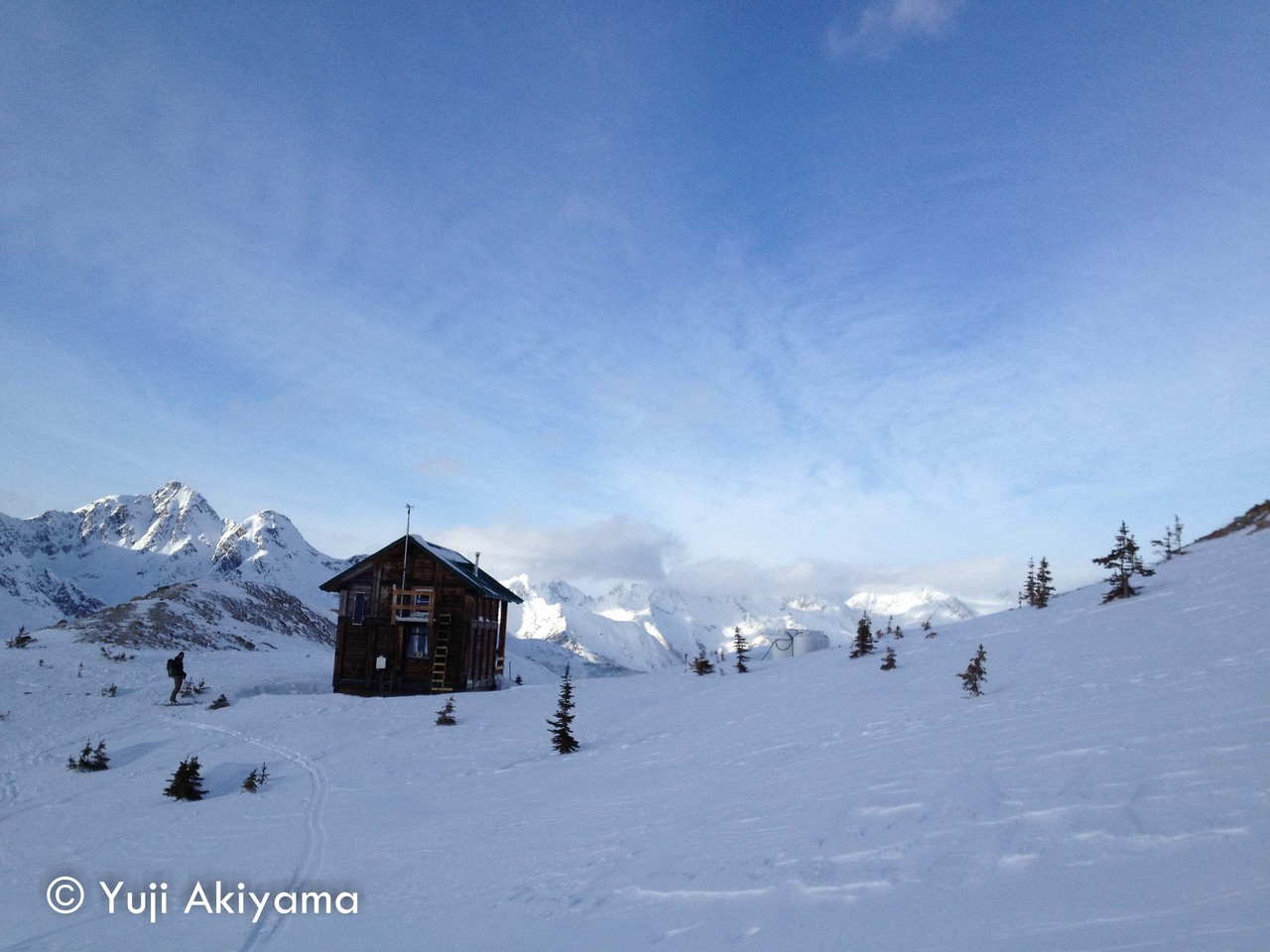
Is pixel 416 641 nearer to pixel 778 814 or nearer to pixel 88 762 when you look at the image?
pixel 88 762

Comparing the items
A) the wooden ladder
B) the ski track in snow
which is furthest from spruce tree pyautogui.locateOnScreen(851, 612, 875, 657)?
the wooden ladder

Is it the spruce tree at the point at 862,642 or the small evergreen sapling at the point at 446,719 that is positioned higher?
the spruce tree at the point at 862,642

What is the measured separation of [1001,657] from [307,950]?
12.6m

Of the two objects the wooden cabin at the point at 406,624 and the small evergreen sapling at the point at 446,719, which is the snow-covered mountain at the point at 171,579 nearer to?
the wooden cabin at the point at 406,624

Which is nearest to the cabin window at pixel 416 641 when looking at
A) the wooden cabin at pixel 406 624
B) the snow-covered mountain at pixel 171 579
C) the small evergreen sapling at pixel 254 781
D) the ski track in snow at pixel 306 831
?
the wooden cabin at pixel 406 624

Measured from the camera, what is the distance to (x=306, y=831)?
11281 millimetres

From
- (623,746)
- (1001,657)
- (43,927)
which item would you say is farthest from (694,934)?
(1001,657)

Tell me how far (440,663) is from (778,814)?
70.1 feet

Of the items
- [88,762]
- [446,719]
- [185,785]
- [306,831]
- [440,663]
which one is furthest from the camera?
[440,663]

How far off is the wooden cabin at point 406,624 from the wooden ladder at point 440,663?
0.04 m

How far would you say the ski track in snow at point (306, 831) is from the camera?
7504 mm

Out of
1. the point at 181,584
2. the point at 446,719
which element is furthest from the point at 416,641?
the point at 181,584

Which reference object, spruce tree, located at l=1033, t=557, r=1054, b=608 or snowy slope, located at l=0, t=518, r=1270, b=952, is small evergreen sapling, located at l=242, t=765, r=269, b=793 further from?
spruce tree, located at l=1033, t=557, r=1054, b=608

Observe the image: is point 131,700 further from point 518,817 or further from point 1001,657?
point 1001,657
